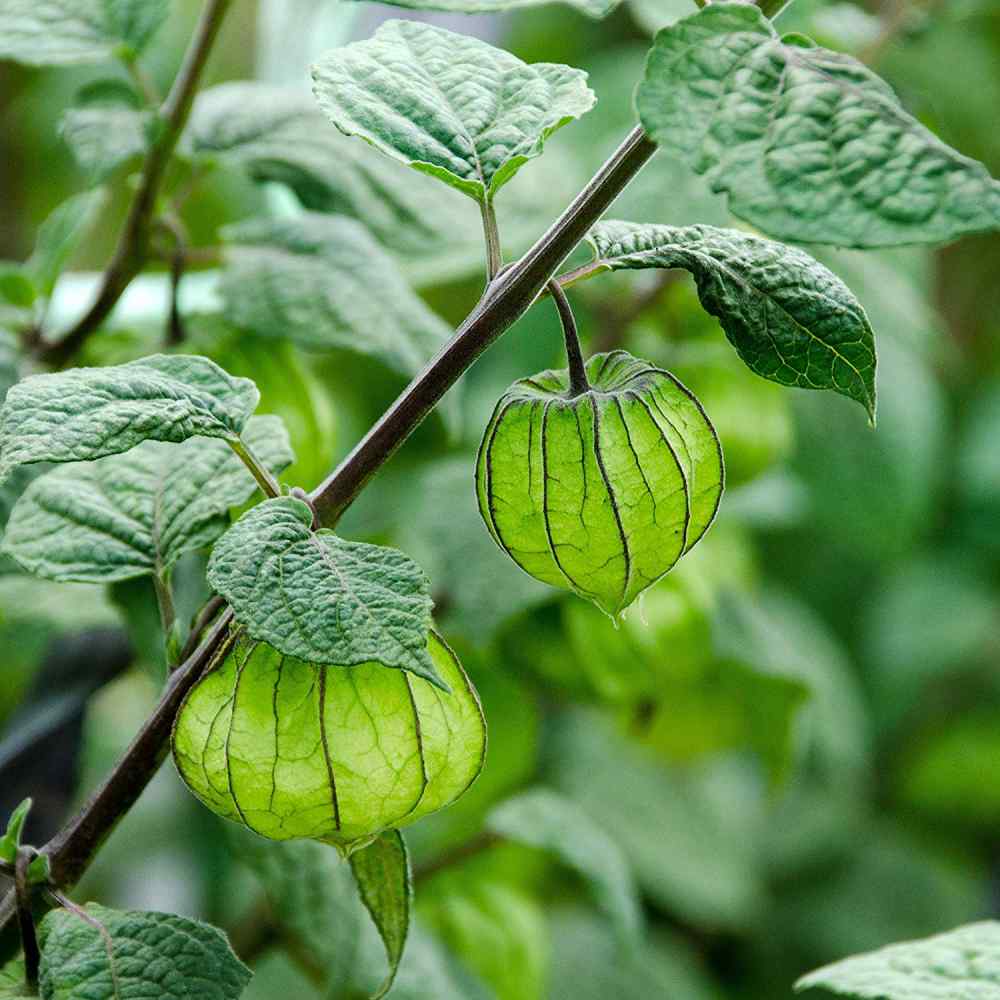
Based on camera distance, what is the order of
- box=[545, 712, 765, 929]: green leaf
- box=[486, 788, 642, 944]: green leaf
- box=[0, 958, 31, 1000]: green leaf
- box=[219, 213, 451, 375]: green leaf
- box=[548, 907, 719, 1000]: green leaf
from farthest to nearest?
box=[545, 712, 765, 929]: green leaf
box=[548, 907, 719, 1000]: green leaf
box=[486, 788, 642, 944]: green leaf
box=[219, 213, 451, 375]: green leaf
box=[0, 958, 31, 1000]: green leaf

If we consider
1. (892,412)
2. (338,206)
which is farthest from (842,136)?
(892,412)

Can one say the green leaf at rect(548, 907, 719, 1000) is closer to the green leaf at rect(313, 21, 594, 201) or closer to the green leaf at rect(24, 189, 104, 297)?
the green leaf at rect(24, 189, 104, 297)

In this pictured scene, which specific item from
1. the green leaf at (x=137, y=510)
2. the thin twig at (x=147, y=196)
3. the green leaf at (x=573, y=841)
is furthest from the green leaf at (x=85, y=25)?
the green leaf at (x=573, y=841)

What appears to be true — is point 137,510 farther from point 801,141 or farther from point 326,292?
point 801,141

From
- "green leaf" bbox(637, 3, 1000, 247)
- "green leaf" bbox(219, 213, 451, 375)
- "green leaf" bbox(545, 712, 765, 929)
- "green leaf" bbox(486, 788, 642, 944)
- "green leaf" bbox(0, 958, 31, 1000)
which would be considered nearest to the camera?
"green leaf" bbox(637, 3, 1000, 247)

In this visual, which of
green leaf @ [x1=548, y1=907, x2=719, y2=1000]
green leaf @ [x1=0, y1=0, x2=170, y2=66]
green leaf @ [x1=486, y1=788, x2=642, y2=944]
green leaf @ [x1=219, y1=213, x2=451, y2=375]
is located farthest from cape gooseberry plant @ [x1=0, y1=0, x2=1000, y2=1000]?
green leaf @ [x1=548, y1=907, x2=719, y2=1000]

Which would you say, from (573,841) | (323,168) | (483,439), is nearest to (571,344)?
(483,439)
